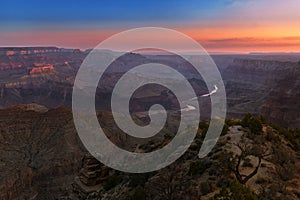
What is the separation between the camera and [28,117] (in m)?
67.5

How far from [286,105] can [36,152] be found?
53859 mm

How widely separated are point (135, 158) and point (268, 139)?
957 cm

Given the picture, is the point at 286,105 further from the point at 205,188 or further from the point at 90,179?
the point at 205,188

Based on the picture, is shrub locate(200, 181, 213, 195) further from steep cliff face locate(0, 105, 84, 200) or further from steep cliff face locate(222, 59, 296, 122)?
steep cliff face locate(222, 59, 296, 122)

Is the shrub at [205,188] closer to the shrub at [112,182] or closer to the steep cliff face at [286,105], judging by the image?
the shrub at [112,182]

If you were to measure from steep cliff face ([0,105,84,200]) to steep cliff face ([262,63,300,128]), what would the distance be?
140 ft

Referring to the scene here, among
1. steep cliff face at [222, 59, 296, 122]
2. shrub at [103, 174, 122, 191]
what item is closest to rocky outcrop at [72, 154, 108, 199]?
shrub at [103, 174, 122, 191]

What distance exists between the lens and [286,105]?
73.6 metres

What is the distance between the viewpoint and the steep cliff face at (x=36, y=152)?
48.4 metres

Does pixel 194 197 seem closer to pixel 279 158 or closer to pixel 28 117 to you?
pixel 279 158

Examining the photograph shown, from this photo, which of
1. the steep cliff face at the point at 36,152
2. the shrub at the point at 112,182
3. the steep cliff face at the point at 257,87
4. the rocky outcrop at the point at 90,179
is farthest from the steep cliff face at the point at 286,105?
the shrub at the point at 112,182

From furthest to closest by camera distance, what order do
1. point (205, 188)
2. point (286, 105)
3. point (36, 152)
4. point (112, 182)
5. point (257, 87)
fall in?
1. point (257, 87)
2. point (286, 105)
3. point (36, 152)
4. point (112, 182)
5. point (205, 188)

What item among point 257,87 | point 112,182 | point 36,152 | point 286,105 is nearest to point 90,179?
point 112,182

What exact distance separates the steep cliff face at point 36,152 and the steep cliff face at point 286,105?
42.6 metres
